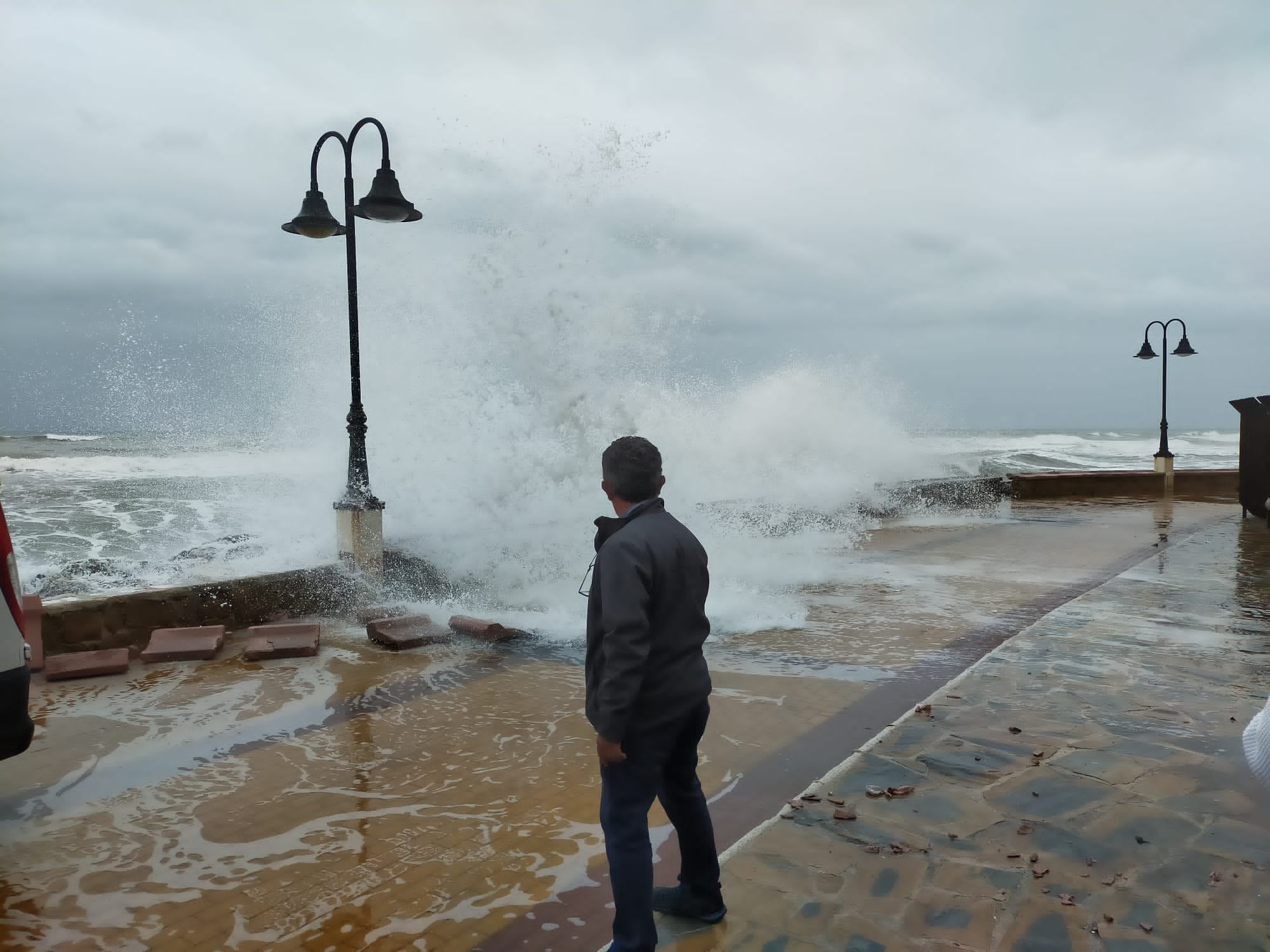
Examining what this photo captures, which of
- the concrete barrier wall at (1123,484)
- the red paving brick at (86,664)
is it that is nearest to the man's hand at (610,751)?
the red paving brick at (86,664)

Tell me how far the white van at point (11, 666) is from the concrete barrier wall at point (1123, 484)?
2111cm

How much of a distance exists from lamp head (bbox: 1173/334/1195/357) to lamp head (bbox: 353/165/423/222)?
22.4 meters

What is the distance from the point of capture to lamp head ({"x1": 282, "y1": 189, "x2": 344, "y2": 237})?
27.1 ft

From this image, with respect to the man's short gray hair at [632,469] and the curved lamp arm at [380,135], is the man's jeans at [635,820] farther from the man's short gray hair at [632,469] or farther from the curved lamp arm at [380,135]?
the curved lamp arm at [380,135]

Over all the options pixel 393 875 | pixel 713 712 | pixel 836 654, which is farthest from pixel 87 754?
pixel 836 654

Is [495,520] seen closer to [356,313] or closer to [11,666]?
[356,313]

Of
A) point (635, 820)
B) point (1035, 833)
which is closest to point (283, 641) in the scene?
point (635, 820)

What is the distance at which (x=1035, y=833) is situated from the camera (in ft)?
10.7

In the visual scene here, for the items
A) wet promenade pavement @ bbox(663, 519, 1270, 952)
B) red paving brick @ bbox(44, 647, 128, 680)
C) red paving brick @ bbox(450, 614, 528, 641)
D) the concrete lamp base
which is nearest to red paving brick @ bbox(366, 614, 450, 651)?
red paving brick @ bbox(450, 614, 528, 641)

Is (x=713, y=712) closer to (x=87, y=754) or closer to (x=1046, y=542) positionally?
(x=87, y=754)

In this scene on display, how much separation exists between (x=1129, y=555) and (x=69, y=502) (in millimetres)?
24583

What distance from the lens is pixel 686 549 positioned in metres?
2.51

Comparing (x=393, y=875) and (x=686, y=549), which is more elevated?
(x=686, y=549)

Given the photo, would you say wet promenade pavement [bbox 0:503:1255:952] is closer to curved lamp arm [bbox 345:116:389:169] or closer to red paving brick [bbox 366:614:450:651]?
red paving brick [bbox 366:614:450:651]
